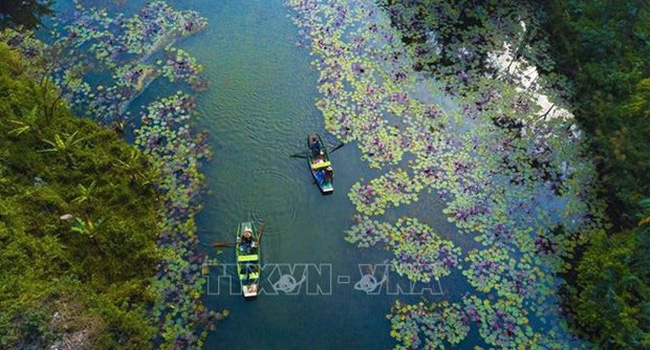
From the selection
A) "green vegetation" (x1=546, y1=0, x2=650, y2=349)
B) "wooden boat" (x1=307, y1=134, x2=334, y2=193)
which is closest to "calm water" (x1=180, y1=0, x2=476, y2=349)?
"wooden boat" (x1=307, y1=134, x2=334, y2=193)

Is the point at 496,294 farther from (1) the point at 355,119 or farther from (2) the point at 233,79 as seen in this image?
(2) the point at 233,79

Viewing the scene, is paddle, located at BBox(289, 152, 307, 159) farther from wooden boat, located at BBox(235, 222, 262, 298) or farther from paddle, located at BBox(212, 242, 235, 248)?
paddle, located at BBox(212, 242, 235, 248)

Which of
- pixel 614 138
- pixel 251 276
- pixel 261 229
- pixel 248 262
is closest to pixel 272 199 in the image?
pixel 261 229

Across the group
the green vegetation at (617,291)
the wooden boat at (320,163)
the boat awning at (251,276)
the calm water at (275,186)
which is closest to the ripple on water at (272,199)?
the calm water at (275,186)

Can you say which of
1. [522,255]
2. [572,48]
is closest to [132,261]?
[522,255]

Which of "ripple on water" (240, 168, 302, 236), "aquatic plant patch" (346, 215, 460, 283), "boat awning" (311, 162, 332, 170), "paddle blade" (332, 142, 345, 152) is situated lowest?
"ripple on water" (240, 168, 302, 236)

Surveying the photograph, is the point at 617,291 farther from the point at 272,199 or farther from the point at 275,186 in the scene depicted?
the point at 275,186
